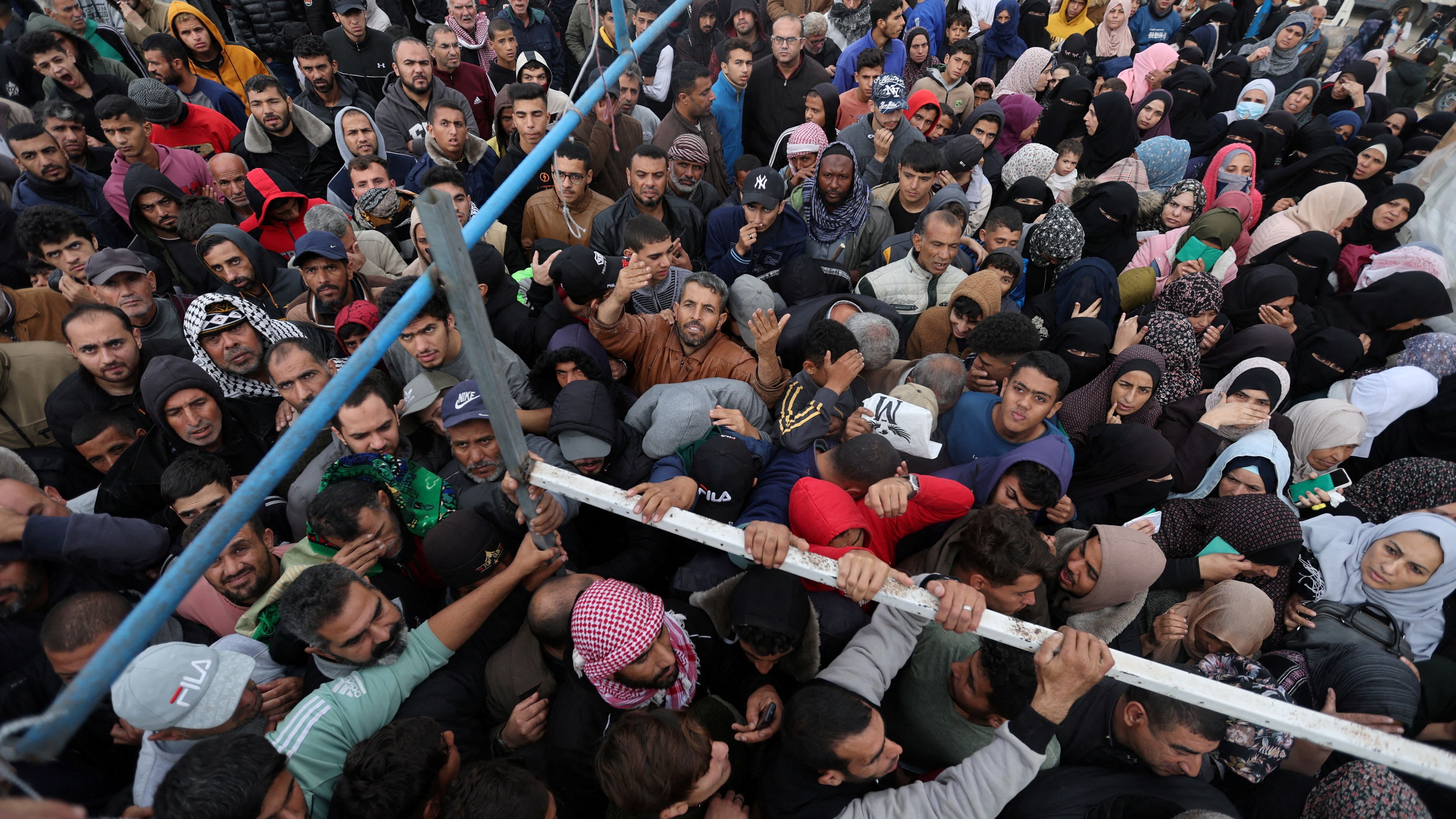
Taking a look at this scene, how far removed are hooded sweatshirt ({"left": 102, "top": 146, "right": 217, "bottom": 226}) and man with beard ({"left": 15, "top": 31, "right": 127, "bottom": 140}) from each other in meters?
0.90

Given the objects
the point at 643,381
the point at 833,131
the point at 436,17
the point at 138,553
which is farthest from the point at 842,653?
the point at 436,17

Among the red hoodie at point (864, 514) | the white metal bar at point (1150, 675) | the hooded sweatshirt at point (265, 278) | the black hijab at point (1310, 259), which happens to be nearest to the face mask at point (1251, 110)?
the black hijab at point (1310, 259)

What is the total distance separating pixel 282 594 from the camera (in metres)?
2.46

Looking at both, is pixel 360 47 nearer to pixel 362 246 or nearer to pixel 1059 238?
pixel 362 246

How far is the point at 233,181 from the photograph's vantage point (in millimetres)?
4984

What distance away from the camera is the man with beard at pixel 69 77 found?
16.8 feet

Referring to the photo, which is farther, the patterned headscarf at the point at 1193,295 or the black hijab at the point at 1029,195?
the black hijab at the point at 1029,195

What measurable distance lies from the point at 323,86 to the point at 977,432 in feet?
19.7

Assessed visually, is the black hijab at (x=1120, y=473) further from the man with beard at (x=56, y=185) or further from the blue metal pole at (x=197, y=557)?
the man with beard at (x=56, y=185)

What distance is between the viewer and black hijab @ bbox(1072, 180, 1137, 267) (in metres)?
5.24

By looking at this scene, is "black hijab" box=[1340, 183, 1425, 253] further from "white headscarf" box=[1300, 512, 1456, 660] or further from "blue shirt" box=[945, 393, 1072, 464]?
"blue shirt" box=[945, 393, 1072, 464]

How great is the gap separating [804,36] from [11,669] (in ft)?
26.2

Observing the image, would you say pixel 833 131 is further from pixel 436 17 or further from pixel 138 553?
pixel 138 553

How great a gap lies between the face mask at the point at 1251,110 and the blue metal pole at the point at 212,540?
32.0 feet
